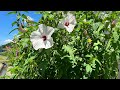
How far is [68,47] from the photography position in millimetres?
2012

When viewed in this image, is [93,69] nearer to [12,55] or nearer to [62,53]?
[62,53]

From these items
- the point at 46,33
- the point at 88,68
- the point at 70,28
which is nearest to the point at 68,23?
the point at 70,28

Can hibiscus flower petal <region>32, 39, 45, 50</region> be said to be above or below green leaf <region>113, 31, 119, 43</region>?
below

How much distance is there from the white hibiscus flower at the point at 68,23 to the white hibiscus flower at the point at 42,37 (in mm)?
84

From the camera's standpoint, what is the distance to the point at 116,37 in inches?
78.5

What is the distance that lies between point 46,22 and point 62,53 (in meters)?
0.22

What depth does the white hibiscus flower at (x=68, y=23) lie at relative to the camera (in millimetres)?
1994

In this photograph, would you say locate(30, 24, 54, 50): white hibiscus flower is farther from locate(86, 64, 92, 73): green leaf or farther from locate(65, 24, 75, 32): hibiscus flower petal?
locate(86, 64, 92, 73): green leaf

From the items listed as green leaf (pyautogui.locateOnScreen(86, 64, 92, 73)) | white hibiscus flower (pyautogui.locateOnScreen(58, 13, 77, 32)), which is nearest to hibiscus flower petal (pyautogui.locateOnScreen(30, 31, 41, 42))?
white hibiscus flower (pyautogui.locateOnScreen(58, 13, 77, 32))

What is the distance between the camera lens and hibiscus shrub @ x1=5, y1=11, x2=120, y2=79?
200 cm

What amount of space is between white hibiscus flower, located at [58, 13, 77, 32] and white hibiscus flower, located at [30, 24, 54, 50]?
0.28 feet

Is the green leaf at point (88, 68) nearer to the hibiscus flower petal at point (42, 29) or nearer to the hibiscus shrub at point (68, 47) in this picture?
the hibiscus shrub at point (68, 47)

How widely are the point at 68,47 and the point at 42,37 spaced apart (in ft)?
0.56

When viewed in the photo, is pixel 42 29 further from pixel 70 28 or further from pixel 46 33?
pixel 70 28
